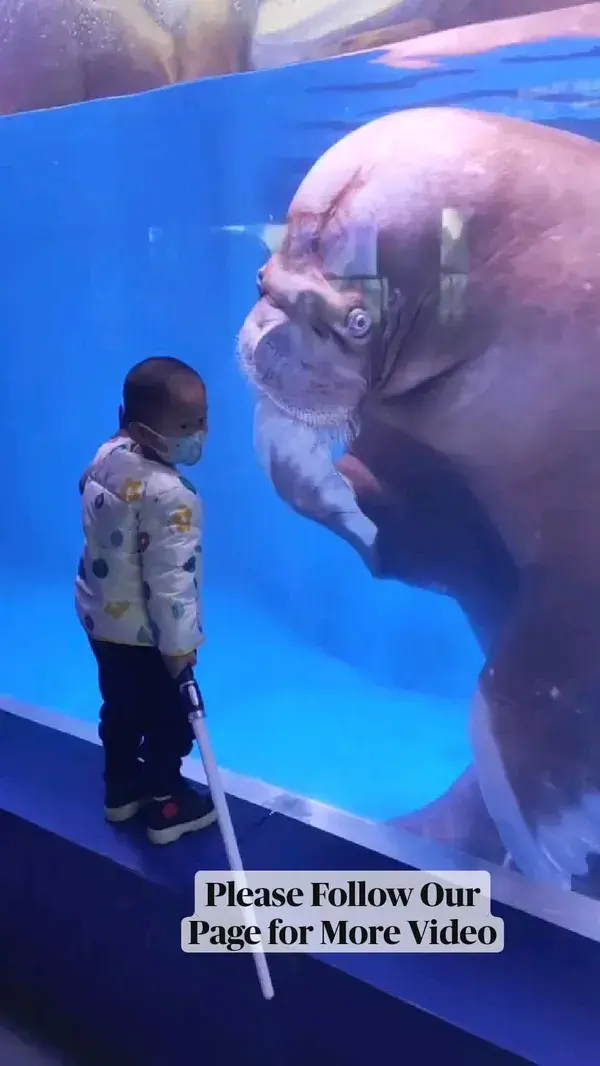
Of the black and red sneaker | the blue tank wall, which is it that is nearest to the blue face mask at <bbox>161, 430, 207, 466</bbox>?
the black and red sneaker

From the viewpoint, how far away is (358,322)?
160cm

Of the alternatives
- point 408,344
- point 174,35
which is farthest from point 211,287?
point 408,344

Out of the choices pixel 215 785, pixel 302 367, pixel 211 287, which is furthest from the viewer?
pixel 211 287

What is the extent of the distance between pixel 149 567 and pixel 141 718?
0.35 meters

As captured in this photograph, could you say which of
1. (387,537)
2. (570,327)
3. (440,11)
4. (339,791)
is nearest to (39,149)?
Answer: (440,11)

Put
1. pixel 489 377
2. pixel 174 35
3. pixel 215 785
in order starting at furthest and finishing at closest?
pixel 174 35 → pixel 489 377 → pixel 215 785

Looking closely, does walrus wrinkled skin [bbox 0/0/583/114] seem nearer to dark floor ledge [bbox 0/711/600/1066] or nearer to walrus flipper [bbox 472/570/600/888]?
walrus flipper [bbox 472/570/600/888]

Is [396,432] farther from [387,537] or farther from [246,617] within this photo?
[246,617]

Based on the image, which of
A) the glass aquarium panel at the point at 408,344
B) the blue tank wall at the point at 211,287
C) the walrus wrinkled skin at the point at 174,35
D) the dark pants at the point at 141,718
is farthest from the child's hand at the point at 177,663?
the walrus wrinkled skin at the point at 174,35

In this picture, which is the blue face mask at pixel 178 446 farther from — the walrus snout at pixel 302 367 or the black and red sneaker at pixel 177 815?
the black and red sneaker at pixel 177 815

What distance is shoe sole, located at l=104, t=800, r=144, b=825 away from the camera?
5.30 ft

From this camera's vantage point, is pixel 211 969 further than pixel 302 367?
No

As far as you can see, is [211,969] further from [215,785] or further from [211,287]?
[211,287]

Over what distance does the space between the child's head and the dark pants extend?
0.38 metres
